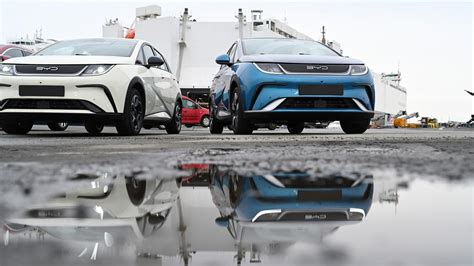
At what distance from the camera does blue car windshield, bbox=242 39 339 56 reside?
8.13 m

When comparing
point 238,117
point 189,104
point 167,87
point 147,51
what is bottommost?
point 189,104

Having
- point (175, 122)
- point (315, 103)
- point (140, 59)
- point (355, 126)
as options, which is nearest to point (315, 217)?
point (315, 103)

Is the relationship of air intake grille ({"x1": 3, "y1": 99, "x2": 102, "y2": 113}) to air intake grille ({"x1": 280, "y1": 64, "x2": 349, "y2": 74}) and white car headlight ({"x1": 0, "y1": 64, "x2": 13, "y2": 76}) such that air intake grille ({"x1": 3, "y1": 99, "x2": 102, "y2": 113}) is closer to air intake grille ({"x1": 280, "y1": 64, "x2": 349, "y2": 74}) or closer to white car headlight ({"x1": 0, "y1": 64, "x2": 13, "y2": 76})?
white car headlight ({"x1": 0, "y1": 64, "x2": 13, "y2": 76})

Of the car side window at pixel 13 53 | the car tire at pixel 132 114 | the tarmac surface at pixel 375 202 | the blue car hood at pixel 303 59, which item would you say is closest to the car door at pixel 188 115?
the car side window at pixel 13 53

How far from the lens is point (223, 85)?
8.95 metres

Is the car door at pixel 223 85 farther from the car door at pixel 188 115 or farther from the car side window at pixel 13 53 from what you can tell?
the car door at pixel 188 115

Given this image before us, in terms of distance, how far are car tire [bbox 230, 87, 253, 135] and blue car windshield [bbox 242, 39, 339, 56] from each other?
0.74 metres

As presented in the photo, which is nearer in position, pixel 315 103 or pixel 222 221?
pixel 222 221

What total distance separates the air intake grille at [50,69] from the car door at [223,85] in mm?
2310

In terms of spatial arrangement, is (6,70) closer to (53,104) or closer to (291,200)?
(53,104)

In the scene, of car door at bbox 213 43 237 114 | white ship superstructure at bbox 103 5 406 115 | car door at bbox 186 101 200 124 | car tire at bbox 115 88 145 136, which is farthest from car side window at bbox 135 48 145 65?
white ship superstructure at bbox 103 5 406 115

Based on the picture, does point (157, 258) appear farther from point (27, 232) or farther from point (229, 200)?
point (229, 200)

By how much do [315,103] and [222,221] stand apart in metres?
6.10

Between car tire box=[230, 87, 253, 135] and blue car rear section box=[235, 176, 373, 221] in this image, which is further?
car tire box=[230, 87, 253, 135]
